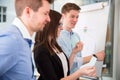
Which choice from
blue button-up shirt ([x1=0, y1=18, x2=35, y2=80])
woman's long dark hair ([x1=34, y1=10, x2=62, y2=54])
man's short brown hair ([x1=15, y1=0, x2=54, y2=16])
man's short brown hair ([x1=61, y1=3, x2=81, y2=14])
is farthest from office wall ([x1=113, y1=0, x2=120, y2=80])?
blue button-up shirt ([x1=0, y1=18, x2=35, y2=80])

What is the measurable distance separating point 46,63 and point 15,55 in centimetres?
49

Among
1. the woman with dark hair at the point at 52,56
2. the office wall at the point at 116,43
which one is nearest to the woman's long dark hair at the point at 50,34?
the woman with dark hair at the point at 52,56

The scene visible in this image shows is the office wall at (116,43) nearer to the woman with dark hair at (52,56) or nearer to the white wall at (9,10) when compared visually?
the woman with dark hair at (52,56)

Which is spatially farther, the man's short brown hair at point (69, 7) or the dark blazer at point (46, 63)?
the man's short brown hair at point (69, 7)

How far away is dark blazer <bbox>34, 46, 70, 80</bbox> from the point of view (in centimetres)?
190

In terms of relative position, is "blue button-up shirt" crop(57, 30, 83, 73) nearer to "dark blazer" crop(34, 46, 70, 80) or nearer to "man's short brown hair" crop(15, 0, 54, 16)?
"dark blazer" crop(34, 46, 70, 80)

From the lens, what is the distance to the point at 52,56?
1.94m

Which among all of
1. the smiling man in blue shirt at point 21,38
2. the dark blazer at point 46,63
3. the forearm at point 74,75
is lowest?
the forearm at point 74,75

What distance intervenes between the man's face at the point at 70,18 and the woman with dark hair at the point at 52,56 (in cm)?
5

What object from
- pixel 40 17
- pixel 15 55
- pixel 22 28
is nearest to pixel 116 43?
pixel 40 17

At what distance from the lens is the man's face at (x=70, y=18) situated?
2.04 m

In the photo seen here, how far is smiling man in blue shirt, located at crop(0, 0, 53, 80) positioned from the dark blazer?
17 centimetres

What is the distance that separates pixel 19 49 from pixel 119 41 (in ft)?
3.95

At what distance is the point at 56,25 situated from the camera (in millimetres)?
1989
